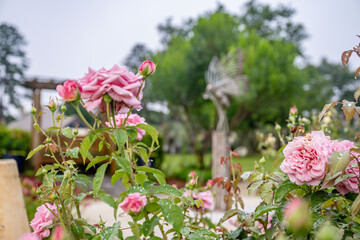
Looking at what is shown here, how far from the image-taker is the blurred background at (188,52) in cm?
972

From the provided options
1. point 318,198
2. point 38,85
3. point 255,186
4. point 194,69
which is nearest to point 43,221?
point 255,186

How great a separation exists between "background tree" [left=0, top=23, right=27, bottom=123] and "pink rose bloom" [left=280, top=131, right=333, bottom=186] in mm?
22909

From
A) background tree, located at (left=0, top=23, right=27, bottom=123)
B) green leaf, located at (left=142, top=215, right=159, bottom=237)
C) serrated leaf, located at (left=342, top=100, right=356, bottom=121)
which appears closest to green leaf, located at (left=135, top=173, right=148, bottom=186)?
green leaf, located at (left=142, top=215, right=159, bottom=237)

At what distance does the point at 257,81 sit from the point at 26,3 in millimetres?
18457

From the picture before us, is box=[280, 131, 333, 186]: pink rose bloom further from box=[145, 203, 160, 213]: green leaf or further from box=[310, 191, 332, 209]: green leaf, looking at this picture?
box=[145, 203, 160, 213]: green leaf

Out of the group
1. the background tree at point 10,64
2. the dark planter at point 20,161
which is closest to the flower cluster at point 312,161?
the dark planter at point 20,161

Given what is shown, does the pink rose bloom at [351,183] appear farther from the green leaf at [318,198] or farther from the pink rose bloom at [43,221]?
the pink rose bloom at [43,221]

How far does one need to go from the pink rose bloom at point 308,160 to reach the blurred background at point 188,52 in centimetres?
468

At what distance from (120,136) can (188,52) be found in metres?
11.0

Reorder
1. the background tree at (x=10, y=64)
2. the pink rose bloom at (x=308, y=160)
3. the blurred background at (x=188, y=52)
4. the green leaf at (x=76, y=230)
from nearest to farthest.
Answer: the pink rose bloom at (x=308, y=160), the green leaf at (x=76, y=230), the blurred background at (x=188, y=52), the background tree at (x=10, y=64)

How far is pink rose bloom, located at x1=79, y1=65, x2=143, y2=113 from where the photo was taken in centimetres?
68

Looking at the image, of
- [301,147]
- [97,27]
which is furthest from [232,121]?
[301,147]

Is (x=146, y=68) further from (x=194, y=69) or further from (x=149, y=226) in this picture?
(x=194, y=69)

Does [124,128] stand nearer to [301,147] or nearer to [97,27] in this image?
[301,147]
